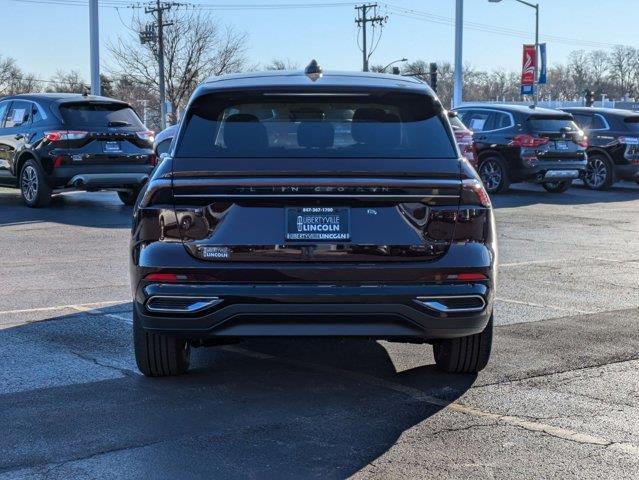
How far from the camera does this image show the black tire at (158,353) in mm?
5223

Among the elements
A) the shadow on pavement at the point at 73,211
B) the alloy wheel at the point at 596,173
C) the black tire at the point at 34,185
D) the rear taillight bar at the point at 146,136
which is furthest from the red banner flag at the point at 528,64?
the black tire at the point at 34,185

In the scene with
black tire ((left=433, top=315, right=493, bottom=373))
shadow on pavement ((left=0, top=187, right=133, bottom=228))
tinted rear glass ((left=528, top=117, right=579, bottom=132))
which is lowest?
black tire ((left=433, top=315, right=493, bottom=373))

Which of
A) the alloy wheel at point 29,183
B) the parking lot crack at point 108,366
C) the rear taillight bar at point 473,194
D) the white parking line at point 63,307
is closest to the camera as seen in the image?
the rear taillight bar at point 473,194

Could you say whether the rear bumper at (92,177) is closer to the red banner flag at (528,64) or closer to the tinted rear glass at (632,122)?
the tinted rear glass at (632,122)

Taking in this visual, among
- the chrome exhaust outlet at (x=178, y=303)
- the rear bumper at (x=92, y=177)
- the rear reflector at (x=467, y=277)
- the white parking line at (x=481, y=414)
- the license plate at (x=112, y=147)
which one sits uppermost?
the license plate at (x=112, y=147)

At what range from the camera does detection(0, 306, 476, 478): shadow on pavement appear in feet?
13.4

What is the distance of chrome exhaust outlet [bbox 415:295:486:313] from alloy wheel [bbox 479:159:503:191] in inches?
589

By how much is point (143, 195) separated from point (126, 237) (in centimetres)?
714

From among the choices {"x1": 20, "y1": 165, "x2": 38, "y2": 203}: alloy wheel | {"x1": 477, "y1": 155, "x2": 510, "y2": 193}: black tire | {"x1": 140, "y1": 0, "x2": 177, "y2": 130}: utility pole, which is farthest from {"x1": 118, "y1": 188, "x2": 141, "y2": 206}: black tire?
{"x1": 140, "y1": 0, "x2": 177, "y2": 130}: utility pole

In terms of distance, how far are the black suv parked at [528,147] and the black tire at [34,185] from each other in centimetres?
920

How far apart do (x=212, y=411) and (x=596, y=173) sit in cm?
1841

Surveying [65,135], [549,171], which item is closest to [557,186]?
[549,171]

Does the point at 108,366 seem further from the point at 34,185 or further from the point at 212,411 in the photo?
the point at 34,185

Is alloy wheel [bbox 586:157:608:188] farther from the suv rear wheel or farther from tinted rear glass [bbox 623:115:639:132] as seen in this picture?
the suv rear wheel
